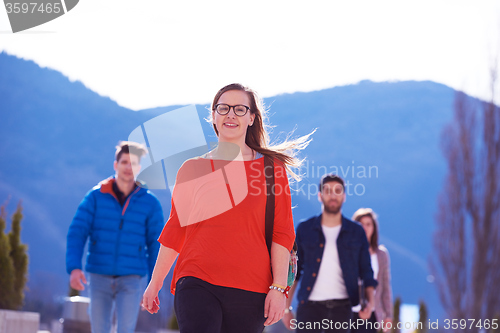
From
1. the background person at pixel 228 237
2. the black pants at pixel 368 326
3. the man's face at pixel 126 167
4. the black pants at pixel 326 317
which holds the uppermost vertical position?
the man's face at pixel 126 167

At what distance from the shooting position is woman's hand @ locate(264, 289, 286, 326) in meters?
2.40

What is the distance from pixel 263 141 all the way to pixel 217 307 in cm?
97

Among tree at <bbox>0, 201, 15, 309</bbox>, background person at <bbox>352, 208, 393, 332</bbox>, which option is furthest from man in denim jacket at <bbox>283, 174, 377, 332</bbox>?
tree at <bbox>0, 201, 15, 309</bbox>

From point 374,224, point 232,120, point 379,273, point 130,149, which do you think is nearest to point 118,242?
point 130,149

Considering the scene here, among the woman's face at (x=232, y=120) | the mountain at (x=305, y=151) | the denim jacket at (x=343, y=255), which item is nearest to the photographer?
the woman's face at (x=232, y=120)

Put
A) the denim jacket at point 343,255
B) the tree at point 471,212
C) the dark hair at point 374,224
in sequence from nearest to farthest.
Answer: the denim jacket at point 343,255
the dark hair at point 374,224
the tree at point 471,212

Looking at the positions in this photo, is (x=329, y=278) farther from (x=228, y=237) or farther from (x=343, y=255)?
(x=228, y=237)

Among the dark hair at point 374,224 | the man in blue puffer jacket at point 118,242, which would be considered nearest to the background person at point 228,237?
the man in blue puffer jacket at point 118,242

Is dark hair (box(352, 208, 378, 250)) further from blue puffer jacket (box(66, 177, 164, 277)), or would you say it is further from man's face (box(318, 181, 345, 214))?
blue puffer jacket (box(66, 177, 164, 277))

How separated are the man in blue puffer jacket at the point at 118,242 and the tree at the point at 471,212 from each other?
12383mm

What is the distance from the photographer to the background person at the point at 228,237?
237 cm

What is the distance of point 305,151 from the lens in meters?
26.4

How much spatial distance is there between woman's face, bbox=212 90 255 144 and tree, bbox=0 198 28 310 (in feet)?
22.3

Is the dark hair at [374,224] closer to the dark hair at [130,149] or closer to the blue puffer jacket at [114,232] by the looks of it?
the blue puffer jacket at [114,232]
